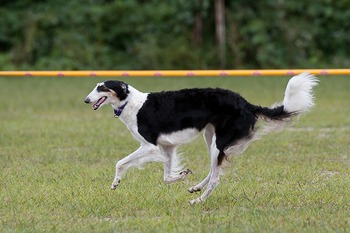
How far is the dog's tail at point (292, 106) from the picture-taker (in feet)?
25.6

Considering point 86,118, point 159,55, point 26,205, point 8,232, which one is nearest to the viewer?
point 8,232

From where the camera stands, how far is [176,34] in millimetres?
27734

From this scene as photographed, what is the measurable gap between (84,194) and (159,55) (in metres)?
18.5

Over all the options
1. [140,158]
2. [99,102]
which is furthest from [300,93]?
[99,102]

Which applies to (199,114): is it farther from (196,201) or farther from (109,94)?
(109,94)

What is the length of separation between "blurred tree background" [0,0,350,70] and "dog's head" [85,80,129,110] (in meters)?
17.9

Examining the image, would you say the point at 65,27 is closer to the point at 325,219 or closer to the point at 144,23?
the point at 144,23

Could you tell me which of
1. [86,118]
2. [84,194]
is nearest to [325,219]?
[84,194]

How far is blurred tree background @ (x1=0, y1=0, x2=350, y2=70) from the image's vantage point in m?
26.6

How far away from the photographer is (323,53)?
2753cm

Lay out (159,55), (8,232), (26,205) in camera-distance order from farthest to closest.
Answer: (159,55) < (26,205) < (8,232)

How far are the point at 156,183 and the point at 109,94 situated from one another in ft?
3.68

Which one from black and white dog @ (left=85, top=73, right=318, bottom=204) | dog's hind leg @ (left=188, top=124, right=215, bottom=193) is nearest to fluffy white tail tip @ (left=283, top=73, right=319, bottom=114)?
black and white dog @ (left=85, top=73, right=318, bottom=204)

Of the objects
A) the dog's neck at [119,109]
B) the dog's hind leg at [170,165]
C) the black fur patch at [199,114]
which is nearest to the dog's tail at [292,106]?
the black fur patch at [199,114]
